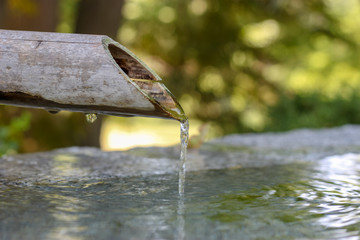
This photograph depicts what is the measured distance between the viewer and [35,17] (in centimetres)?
750

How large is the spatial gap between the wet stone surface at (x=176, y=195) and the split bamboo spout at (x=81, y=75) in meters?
0.48

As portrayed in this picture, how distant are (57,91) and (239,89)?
9.85m

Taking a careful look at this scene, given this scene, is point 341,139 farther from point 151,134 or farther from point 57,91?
point 151,134

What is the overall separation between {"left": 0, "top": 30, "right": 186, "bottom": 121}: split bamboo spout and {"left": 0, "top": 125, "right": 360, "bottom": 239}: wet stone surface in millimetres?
479

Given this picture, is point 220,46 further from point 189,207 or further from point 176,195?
point 189,207

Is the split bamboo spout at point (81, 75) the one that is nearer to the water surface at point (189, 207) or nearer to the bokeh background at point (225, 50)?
the water surface at point (189, 207)

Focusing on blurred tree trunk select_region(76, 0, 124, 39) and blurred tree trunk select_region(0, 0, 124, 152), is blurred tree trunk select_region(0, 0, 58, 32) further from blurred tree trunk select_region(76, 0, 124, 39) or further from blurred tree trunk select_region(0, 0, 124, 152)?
blurred tree trunk select_region(76, 0, 124, 39)

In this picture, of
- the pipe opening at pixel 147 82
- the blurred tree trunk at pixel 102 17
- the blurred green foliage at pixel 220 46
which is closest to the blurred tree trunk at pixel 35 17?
the blurred tree trunk at pixel 102 17

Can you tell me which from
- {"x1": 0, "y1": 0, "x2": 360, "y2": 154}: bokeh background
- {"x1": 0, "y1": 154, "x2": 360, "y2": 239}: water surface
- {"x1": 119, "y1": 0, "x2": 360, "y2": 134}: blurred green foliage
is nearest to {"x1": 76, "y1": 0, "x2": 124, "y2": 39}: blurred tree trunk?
{"x1": 0, "y1": 0, "x2": 360, "y2": 154}: bokeh background

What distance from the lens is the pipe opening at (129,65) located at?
2.80 meters

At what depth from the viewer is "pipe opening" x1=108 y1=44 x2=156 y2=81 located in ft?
9.19

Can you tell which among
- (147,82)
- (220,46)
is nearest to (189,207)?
(147,82)

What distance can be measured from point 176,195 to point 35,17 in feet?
17.4

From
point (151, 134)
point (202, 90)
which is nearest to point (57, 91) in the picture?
point (202, 90)
